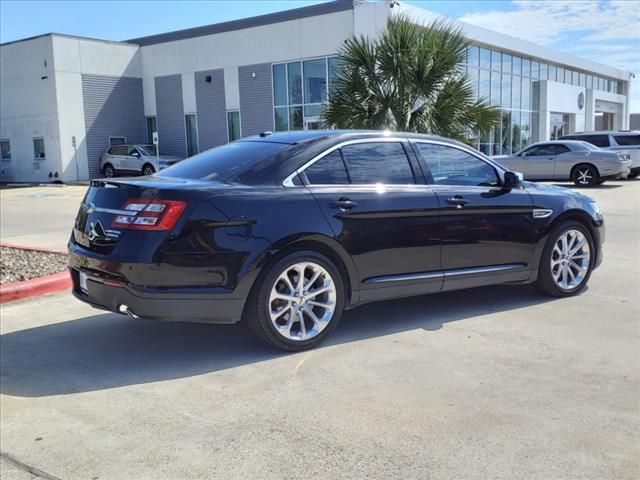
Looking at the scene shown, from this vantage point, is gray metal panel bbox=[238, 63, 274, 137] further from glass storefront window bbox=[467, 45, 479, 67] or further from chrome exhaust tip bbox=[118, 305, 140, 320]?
chrome exhaust tip bbox=[118, 305, 140, 320]

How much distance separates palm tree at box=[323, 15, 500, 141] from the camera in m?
14.0

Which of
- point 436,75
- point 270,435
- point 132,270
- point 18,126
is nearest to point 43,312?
point 132,270

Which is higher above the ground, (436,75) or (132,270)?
(436,75)

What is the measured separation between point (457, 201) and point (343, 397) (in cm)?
220

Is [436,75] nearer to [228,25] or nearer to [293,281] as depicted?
[293,281]

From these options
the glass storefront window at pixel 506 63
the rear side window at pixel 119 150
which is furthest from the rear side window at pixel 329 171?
the glass storefront window at pixel 506 63

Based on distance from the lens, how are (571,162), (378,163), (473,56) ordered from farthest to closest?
1. (473,56)
2. (571,162)
3. (378,163)

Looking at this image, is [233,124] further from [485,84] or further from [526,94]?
[526,94]

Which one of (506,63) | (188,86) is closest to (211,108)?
(188,86)

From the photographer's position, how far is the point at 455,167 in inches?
217

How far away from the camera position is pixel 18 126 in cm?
3097

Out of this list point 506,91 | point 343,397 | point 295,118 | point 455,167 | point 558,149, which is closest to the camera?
point 343,397

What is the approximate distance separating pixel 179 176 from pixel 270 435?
231cm

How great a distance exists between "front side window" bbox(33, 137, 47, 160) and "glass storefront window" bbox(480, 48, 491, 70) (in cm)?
2135
